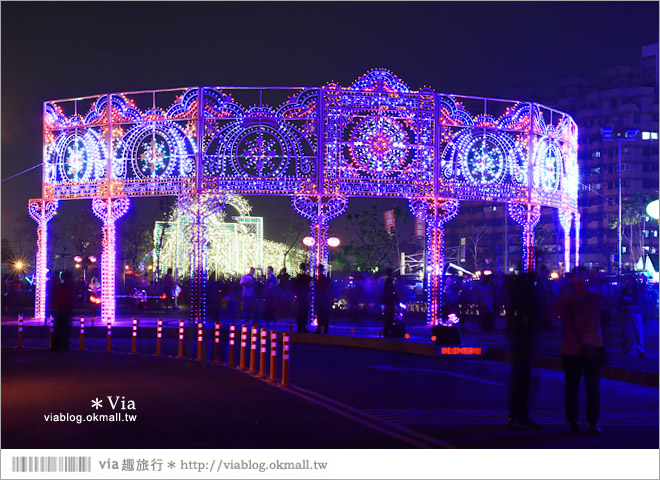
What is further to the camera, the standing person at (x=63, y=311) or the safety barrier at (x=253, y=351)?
the standing person at (x=63, y=311)

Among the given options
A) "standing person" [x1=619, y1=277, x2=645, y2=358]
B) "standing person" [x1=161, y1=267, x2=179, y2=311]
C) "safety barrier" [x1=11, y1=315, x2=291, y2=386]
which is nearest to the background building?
"standing person" [x1=161, y1=267, x2=179, y2=311]

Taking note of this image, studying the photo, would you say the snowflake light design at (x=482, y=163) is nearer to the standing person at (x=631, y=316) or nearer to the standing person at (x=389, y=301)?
the standing person at (x=389, y=301)

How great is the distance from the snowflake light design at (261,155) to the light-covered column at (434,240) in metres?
4.62

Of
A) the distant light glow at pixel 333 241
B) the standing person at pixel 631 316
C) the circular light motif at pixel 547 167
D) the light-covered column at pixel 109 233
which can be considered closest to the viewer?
the standing person at pixel 631 316

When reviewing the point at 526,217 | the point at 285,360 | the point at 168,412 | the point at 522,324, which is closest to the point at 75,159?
the point at 526,217

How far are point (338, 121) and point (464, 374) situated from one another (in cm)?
1379

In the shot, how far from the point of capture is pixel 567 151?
35.1 m

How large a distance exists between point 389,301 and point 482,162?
8159 millimetres

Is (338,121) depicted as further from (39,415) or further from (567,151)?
(39,415)

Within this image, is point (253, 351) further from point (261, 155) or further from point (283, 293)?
point (283, 293)

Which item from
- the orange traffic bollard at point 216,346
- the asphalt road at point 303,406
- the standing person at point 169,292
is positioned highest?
the standing person at point 169,292

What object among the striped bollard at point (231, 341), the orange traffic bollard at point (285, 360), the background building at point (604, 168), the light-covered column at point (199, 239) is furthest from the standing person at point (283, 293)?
the background building at point (604, 168)

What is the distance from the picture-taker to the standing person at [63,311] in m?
22.7

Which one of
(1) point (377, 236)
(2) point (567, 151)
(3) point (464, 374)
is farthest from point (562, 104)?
(3) point (464, 374)
